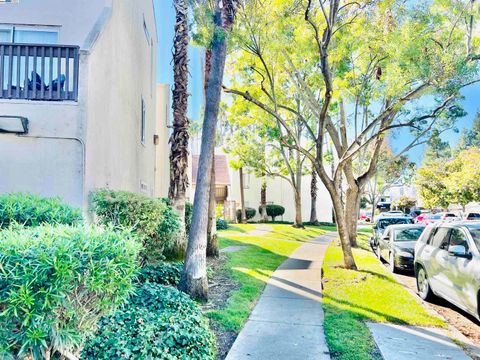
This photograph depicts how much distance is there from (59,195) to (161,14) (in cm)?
1296

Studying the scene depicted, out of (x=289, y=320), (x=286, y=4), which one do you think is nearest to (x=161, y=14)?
(x=286, y=4)

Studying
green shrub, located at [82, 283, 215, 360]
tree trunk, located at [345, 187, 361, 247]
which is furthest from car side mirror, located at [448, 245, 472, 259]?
tree trunk, located at [345, 187, 361, 247]

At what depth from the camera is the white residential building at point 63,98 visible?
7.82 meters

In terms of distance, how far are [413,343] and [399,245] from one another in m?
7.54

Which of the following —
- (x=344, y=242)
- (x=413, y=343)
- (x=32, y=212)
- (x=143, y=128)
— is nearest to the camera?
(x=413, y=343)

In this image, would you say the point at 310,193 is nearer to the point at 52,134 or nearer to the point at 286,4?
the point at 286,4

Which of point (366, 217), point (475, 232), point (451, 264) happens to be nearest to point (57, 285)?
point (451, 264)

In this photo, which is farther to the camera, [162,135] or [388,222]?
[388,222]

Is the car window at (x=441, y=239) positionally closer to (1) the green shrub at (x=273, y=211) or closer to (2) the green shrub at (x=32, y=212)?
(2) the green shrub at (x=32, y=212)

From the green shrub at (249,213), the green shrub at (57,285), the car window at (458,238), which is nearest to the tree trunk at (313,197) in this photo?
the green shrub at (249,213)

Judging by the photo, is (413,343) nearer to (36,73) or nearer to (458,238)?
(458,238)

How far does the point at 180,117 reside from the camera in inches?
469

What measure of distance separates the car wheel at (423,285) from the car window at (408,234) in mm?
4422

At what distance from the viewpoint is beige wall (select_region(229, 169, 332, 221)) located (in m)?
40.2
